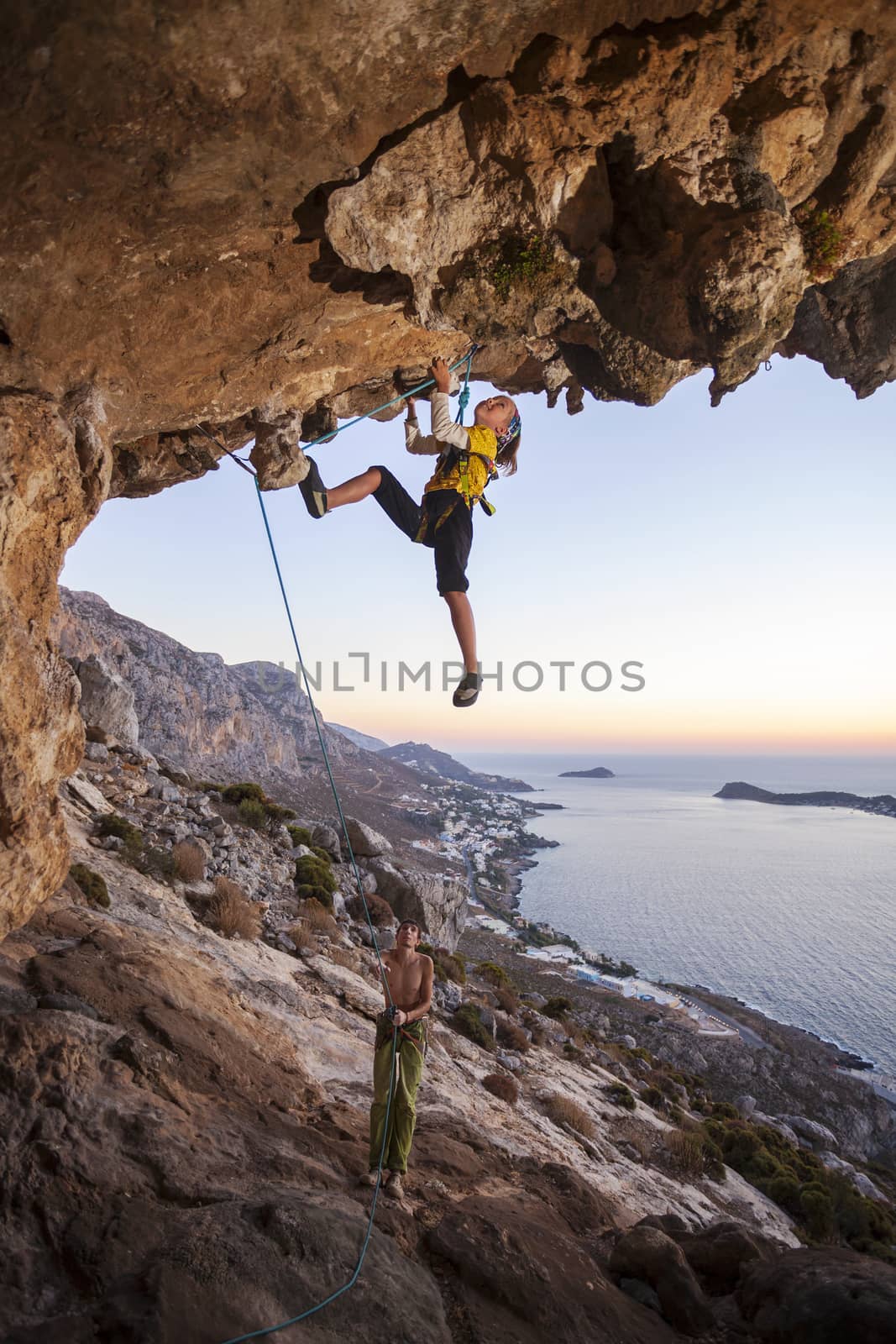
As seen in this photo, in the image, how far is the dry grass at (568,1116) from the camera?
37.7 feet

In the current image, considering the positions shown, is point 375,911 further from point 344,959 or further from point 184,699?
point 184,699

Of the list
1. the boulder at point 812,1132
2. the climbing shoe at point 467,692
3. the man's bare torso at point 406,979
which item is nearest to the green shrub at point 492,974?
the boulder at point 812,1132

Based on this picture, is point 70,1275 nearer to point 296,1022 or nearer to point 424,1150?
point 424,1150

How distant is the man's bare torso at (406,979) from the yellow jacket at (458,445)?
471 centimetres

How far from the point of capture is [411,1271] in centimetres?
486

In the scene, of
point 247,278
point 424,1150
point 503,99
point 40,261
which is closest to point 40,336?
point 40,261

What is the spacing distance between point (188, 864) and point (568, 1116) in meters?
8.62

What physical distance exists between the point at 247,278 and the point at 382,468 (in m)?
2.15

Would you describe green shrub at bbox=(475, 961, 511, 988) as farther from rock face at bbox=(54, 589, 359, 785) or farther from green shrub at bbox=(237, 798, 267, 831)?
rock face at bbox=(54, 589, 359, 785)

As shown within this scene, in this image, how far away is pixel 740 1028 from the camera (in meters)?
35.0

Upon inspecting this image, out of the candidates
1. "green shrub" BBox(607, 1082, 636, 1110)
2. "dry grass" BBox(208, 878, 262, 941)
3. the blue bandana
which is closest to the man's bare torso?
the blue bandana

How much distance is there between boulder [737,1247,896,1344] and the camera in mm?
5133

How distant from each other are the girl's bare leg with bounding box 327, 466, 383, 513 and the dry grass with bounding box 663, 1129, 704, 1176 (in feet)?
45.3

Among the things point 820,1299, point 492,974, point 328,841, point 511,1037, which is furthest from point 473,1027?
point 492,974
